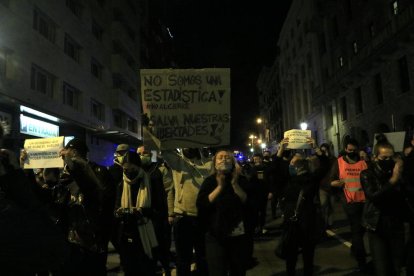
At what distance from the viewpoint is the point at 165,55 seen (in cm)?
6397

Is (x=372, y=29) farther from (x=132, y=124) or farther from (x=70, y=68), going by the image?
(x=132, y=124)

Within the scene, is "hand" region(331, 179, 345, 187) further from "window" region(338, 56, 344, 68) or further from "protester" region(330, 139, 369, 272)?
"window" region(338, 56, 344, 68)

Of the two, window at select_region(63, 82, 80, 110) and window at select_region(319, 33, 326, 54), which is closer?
window at select_region(63, 82, 80, 110)

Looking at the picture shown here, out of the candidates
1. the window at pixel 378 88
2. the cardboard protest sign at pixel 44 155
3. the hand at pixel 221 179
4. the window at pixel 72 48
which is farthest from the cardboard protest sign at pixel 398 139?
the window at pixel 72 48

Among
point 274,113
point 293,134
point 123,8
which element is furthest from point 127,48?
point 274,113

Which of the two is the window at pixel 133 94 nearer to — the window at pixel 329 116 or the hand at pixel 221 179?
the window at pixel 329 116

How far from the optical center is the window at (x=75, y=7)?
2265 cm

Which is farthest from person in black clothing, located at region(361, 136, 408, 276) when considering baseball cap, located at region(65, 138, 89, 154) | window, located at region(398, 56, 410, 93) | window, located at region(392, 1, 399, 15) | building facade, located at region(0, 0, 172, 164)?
window, located at region(392, 1, 399, 15)

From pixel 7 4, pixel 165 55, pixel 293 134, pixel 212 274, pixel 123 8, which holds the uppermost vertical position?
pixel 165 55

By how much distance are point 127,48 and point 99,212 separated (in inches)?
1233

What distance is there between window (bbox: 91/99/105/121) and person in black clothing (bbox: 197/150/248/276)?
21886mm

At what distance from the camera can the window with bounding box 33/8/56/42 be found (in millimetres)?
18234

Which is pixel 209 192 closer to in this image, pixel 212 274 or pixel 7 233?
pixel 212 274

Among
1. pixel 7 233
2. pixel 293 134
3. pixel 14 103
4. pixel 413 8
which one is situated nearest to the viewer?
pixel 7 233
